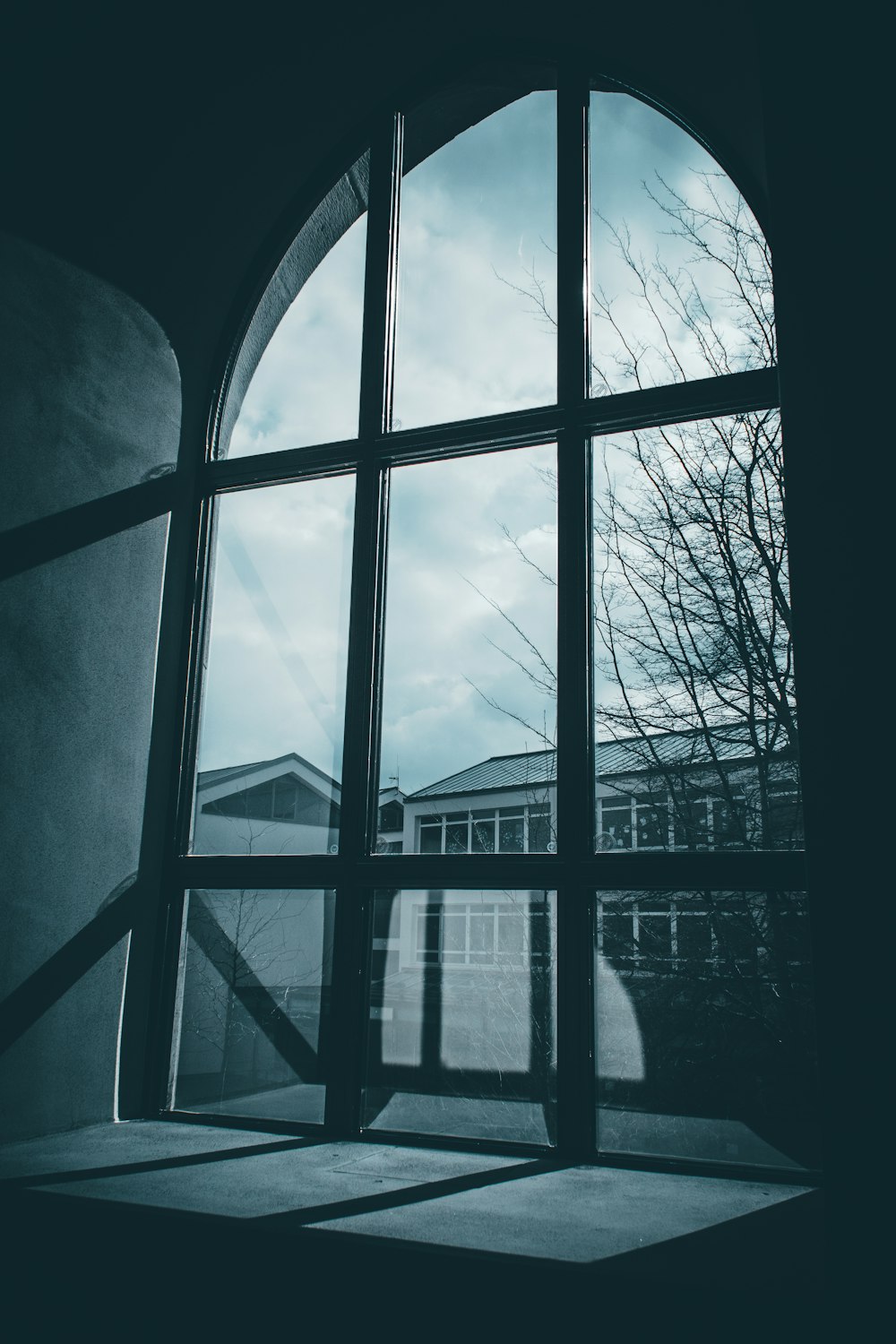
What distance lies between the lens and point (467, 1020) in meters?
3.27

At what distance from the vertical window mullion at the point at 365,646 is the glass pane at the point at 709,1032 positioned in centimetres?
89

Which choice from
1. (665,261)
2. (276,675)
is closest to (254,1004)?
(276,675)

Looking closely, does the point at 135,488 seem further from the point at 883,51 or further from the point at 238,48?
the point at 883,51

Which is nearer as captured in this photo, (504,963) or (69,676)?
(504,963)

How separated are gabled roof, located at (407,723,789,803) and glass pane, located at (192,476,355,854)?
569mm

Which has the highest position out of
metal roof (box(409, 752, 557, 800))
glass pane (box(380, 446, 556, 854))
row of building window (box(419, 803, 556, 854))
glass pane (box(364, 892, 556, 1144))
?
glass pane (box(380, 446, 556, 854))

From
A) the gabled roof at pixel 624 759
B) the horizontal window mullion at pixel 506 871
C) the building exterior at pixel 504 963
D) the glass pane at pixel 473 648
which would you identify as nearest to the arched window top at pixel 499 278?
the glass pane at pixel 473 648

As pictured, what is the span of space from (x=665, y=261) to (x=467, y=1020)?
297 centimetres

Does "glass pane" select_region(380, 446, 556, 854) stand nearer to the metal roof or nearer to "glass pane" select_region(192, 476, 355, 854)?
the metal roof

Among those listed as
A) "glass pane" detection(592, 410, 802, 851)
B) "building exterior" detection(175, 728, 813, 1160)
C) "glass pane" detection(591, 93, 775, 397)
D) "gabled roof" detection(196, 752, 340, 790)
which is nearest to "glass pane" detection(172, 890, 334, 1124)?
"building exterior" detection(175, 728, 813, 1160)

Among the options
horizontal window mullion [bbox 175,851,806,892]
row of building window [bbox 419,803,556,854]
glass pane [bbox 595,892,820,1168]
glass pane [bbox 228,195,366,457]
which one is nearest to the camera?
glass pane [bbox 595,892,820,1168]

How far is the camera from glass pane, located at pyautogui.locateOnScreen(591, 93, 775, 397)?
3584 mm

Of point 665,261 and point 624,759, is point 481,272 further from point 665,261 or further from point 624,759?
point 624,759

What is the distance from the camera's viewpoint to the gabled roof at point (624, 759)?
10.6 ft
